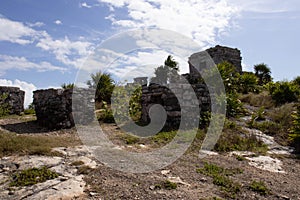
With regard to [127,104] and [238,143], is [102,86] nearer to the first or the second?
[127,104]

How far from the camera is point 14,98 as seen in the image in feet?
39.1

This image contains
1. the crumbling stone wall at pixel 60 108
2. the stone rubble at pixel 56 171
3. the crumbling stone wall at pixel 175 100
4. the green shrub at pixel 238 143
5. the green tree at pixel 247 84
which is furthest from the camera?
the green tree at pixel 247 84

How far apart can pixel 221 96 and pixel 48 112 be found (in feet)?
21.1

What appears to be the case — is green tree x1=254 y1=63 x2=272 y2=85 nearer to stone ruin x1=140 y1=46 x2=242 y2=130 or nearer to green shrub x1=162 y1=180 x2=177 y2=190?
stone ruin x1=140 y1=46 x2=242 y2=130

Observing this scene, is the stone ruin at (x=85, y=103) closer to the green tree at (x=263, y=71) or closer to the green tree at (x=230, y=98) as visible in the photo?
the green tree at (x=230, y=98)

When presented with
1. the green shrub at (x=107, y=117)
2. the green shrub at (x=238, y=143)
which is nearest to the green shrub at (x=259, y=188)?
the green shrub at (x=238, y=143)

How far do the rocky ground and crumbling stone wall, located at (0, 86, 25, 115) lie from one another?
7.89 metres

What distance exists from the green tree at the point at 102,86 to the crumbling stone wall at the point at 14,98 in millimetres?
3461

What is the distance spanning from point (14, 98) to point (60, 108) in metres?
4.84

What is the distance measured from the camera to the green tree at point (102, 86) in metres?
13.6

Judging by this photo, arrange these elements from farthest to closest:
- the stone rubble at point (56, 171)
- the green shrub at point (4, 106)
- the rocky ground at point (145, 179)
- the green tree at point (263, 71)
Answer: the green tree at point (263, 71)
the green shrub at point (4, 106)
the rocky ground at point (145, 179)
the stone rubble at point (56, 171)

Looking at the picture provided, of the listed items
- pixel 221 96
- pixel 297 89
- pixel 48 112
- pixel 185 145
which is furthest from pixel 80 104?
pixel 297 89

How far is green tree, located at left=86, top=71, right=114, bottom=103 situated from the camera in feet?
44.5

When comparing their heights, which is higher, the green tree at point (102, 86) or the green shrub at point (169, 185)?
the green tree at point (102, 86)
